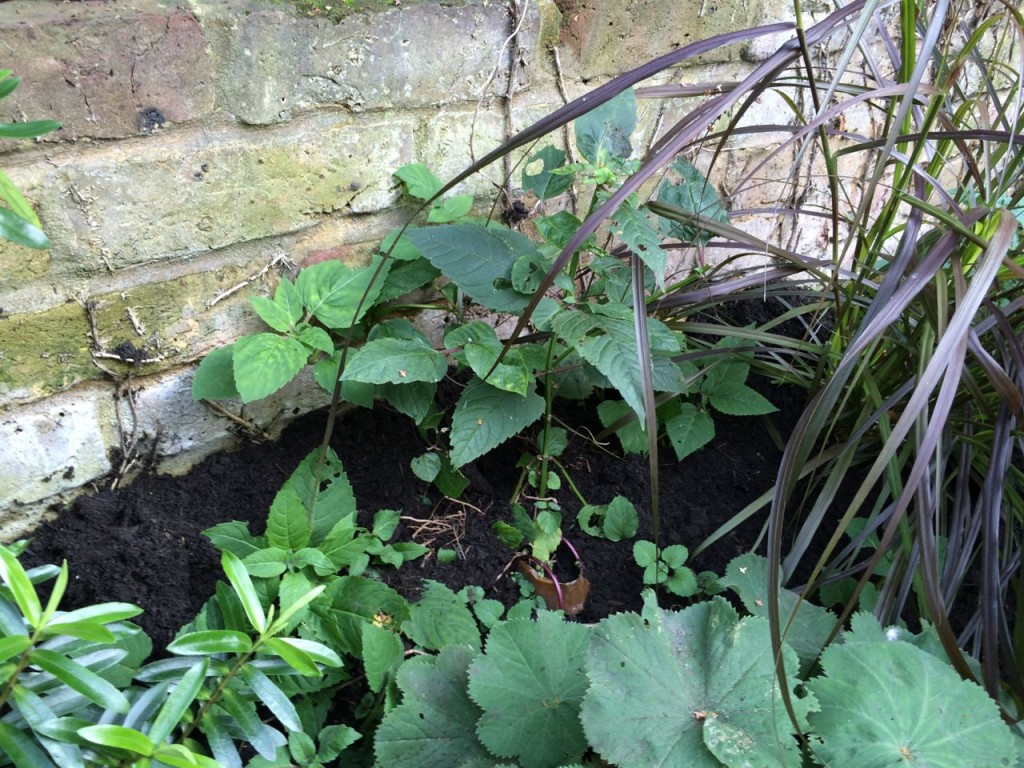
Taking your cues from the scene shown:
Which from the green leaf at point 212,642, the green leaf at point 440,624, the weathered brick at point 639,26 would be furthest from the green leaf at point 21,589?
the weathered brick at point 639,26

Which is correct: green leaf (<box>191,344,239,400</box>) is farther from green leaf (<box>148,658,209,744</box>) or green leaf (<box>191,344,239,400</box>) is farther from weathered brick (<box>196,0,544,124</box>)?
green leaf (<box>148,658,209,744</box>)

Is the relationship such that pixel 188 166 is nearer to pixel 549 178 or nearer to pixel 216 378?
pixel 216 378

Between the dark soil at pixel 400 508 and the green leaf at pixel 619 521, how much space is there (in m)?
0.02

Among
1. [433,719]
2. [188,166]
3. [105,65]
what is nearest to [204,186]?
[188,166]

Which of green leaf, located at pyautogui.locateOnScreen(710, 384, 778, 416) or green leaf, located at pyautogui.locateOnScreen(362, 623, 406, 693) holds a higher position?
green leaf, located at pyautogui.locateOnScreen(710, 384, 778, 416)

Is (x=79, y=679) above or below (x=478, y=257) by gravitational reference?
below

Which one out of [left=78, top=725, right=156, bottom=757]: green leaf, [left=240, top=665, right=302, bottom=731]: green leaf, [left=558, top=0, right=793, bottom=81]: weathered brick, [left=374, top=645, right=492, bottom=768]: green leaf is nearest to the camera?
[left=78, top=725, right=156, bottom=757]: green leaf

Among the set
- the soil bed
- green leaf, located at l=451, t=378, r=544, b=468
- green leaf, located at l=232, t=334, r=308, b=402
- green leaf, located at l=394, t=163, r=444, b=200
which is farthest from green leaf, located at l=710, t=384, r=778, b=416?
green leaf, located at l=232, t=334, r=308, b=402

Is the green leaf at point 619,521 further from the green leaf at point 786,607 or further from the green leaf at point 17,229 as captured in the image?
the green leaf at point 17,229

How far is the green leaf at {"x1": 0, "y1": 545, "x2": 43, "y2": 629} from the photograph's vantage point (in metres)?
0.90

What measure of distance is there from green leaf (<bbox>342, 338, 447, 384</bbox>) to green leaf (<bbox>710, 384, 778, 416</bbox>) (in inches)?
21.7

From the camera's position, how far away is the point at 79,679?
91cm

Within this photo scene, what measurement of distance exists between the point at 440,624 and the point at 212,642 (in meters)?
0.40

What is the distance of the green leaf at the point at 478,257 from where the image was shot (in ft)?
4.37
